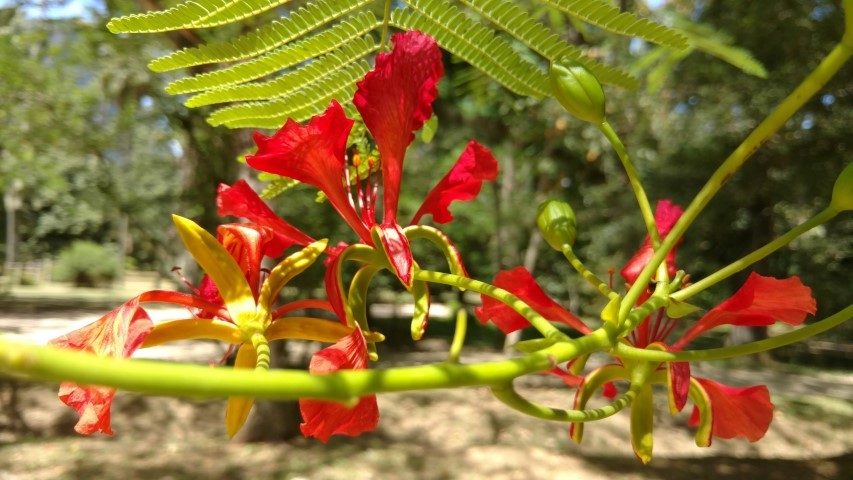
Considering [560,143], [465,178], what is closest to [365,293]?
[465,178]

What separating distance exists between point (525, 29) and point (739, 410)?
0.40m

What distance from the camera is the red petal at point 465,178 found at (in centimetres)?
54

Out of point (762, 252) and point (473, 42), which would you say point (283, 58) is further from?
point (762, 252)

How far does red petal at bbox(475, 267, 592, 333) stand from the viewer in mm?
521

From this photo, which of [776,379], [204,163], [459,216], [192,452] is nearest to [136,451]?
[192,452]

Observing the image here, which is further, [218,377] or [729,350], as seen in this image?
[729,350]

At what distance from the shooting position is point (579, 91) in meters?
0.45

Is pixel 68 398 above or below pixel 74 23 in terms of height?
below

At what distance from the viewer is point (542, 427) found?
5.15 meters

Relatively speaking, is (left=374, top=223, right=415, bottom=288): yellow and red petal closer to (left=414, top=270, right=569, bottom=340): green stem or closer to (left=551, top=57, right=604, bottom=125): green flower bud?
(left=414, top=270, right=569, bottom=340): green stem

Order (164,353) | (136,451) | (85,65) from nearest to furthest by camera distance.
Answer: (136,451) < (85,65) < (164,353)

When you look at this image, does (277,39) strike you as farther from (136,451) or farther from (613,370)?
(136,451)

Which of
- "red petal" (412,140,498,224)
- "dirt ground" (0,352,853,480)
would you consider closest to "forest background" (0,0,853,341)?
"dirt ground" (0,352,853,480)

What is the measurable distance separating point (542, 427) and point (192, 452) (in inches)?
106
